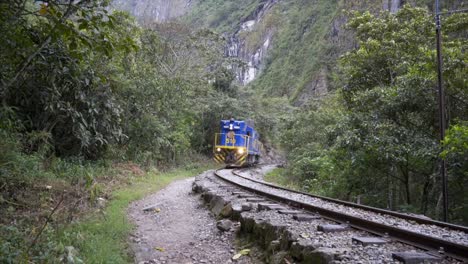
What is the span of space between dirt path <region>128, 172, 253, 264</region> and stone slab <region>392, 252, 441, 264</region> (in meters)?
2.25

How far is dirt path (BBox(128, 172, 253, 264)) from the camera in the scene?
5.47 m

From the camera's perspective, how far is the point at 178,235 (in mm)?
6730

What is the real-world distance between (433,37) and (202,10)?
11164 centimetres

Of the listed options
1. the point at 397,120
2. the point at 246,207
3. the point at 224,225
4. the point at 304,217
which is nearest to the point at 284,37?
the point at 397,120

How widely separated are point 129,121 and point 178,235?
1002 cm

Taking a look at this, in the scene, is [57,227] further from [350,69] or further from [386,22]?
[386,22]

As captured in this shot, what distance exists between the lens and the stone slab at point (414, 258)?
11.3 feet

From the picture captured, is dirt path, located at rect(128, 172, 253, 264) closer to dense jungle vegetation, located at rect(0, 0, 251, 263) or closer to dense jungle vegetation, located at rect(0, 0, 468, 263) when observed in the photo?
dense jungle vegetation, located at rect(0, 0, 468, 263)

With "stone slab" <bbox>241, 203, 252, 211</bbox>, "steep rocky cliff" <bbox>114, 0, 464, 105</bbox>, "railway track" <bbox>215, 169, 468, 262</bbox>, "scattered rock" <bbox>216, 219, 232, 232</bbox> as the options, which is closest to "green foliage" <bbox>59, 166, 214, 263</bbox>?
"scattered rock" <bbox>216, 219, 232, 232</bbox>

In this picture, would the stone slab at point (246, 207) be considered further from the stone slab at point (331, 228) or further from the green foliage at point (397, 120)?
the green foliage at point (397, 120)

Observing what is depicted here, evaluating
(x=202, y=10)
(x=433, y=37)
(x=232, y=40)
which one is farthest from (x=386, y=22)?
(x=202, y=10)

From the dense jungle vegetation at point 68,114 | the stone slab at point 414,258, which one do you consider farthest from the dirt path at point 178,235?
the stone slab at point 414,258

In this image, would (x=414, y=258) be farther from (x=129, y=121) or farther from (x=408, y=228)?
(x=129, y=121)

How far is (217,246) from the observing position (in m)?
6.02
